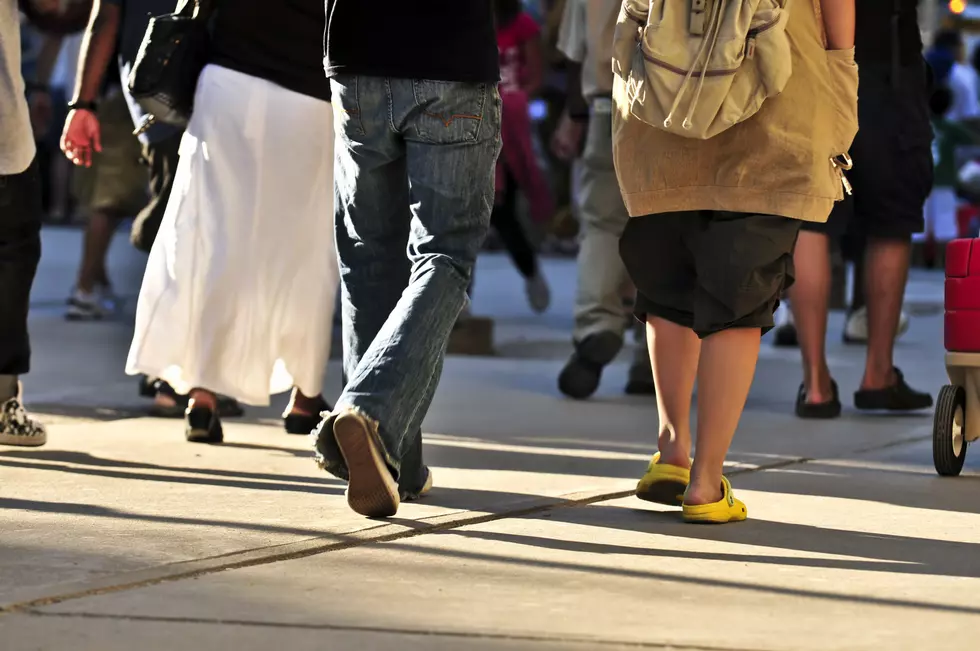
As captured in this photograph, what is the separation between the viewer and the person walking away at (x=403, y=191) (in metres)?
4.02

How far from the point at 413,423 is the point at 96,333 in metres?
5.36

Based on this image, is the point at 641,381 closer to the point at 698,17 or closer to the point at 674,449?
the point at 674,449

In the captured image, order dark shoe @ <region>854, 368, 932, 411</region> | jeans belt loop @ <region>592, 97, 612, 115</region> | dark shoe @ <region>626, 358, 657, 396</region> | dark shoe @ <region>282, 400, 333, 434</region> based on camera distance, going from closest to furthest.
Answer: dark shoe @ <region>282, 400, 333, 434</region> → dark shoe @ <region>854, 368, 932, 411</region> → jeans belt loop @ <region>592, 97, 612, 115</region> → dark shoe @ <region>626, 358, 657, 396</region>

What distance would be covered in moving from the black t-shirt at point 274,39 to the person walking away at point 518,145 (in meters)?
4.23

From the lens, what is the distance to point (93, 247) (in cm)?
998

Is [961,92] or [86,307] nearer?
[86,307]

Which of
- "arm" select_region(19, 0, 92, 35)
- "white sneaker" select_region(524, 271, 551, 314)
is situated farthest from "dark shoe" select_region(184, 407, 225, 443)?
"white sneaker" select_region(524, 271, 551, 314)

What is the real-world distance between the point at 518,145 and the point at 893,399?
4.19 metres

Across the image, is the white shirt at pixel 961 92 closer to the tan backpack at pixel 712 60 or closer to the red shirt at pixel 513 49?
the red shirt at pixel 513 49

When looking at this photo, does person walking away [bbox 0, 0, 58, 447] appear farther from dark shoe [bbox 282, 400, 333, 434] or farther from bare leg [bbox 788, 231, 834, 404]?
bare leg [bbox 788, 231, 834, 404]

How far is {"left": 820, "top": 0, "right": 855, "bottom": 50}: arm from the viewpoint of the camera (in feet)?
14.1

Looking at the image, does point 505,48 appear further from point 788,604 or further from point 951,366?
point 788,604

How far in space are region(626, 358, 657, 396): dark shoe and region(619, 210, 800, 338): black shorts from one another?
2.72 metres

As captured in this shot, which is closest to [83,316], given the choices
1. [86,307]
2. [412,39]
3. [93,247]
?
[86,307]
